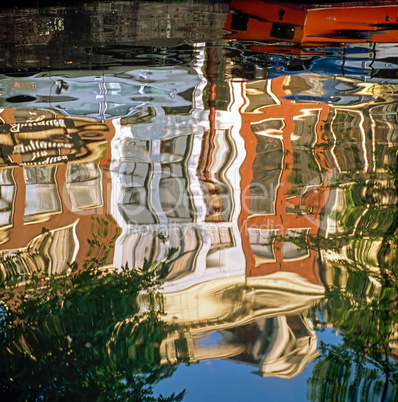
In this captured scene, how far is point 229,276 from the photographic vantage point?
92.9 inches

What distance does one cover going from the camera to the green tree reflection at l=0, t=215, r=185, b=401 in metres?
1.73

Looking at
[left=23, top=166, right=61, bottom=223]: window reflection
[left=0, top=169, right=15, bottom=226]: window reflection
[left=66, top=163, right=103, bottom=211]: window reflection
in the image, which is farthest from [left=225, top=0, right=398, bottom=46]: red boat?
[left=0, top=169, right=15, bottom=226]: window reflection

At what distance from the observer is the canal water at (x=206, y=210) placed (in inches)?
71.8

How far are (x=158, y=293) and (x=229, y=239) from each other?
0.61 m

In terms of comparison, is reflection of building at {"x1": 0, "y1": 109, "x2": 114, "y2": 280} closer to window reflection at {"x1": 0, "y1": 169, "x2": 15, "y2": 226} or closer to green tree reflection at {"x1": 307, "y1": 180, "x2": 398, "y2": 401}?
window reflection at {"x1": 0, "y1": 169, "x2": 15, "y2": 226}

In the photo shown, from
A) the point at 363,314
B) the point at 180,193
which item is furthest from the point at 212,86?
the point at 363,314

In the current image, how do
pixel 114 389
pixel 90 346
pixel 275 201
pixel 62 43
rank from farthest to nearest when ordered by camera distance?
pixel 62 43, pixel 275 201, pixel 90 346, pixel 114 389

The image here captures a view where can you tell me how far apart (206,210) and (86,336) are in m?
1.23

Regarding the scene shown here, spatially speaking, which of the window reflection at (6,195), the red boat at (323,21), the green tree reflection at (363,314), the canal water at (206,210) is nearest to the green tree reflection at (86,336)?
the canal water at (206,210)

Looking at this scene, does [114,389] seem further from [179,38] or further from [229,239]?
[179,38]

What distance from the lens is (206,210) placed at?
9.76ft

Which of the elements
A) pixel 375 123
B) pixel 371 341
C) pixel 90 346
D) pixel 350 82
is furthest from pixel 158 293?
pixel 350 82

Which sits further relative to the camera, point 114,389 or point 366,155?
point 366,155

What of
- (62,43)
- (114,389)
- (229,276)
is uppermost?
(62,43)
